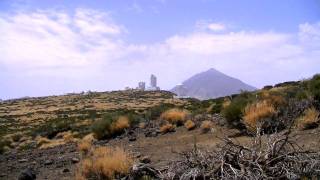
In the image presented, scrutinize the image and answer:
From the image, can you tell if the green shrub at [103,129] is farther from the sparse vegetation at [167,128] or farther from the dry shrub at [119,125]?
the sparse vegetation at [167,128]

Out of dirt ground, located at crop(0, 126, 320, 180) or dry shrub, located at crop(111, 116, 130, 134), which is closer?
dirt ground, located at crop(0, 126, 320, 180)

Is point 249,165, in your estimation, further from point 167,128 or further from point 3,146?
point 3,146

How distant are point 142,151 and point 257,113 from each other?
155 inches

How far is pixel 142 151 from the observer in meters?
15.7

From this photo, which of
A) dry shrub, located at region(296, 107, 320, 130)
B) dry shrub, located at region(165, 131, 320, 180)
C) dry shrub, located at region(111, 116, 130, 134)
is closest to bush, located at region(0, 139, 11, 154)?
dry shrub, located at region(111, 116, 130, 134)

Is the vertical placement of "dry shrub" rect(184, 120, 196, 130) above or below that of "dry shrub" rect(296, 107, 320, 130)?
below

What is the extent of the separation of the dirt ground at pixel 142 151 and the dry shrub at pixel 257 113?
71cm

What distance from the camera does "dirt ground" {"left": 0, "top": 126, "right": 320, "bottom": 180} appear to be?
13.5 metres

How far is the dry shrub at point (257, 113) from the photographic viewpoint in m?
15.6

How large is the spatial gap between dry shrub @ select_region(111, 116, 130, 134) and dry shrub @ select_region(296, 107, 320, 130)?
9.33 meters

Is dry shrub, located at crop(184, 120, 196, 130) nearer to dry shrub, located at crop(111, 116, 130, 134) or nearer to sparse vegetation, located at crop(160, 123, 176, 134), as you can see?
sparse vegetation, located at crop(160, 123, 176, 134)

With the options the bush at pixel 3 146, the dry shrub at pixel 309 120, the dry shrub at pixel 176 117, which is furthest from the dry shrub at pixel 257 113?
the bush at pixel 3 146

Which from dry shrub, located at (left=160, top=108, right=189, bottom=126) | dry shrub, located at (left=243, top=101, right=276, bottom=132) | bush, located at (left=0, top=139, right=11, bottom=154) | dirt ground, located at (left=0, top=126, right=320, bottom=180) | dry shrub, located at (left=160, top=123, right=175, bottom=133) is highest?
dry shrub, located at (left=243, top=101, right=276, bottom=132)

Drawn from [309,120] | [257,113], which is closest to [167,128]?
[257,113]
